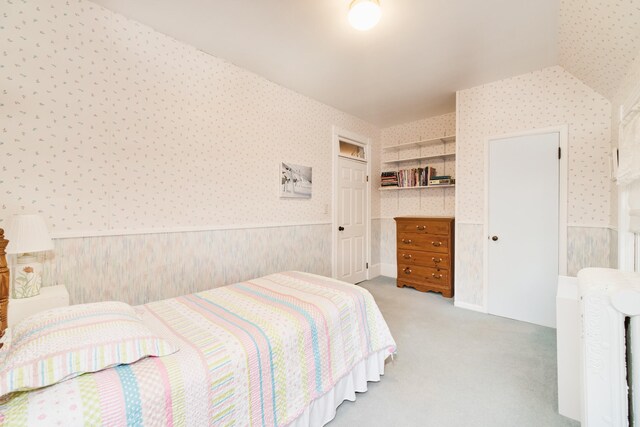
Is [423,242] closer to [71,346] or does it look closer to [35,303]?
[71,346]

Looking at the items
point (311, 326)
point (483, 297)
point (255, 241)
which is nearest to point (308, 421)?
point (311, 326)

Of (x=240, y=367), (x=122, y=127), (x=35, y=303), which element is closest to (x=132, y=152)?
(x=122, y=127)

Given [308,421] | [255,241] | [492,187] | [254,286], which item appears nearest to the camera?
[308,421]

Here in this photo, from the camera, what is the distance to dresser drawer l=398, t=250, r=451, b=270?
144 inches

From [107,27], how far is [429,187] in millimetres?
4029

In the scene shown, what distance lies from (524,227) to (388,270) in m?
2.28

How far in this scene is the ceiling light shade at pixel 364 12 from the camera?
1.66 meters

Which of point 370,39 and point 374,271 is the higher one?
point 370,39

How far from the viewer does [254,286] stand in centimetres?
205

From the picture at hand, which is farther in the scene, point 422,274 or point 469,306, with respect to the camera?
point 422,274

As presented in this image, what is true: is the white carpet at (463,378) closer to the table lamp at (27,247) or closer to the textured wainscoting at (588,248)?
the textured wainscoting at (588,248)

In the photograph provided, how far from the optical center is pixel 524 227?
9.56 feet

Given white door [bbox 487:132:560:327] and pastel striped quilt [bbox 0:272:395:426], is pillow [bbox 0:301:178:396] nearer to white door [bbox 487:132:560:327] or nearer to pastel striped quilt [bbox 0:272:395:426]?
pastel striped quilt [bbox 0:272:395:426]

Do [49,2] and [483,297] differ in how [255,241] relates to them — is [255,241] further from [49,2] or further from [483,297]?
[483,297]
